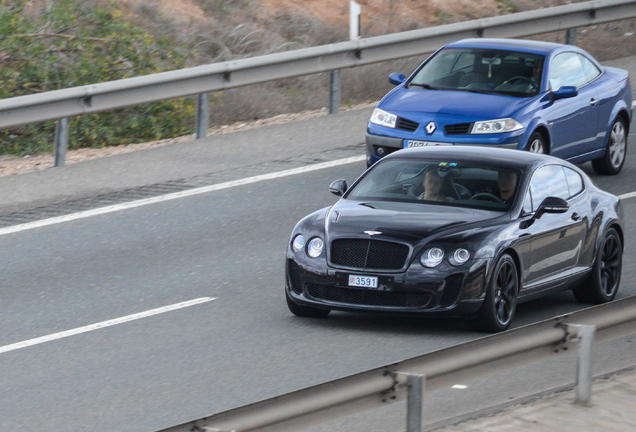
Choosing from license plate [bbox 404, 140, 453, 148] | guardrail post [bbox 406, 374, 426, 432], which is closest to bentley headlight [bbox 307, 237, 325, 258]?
guardrail post [bbox 406, 374, 426, 432]

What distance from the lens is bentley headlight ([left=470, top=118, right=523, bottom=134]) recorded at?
14383 millimetres

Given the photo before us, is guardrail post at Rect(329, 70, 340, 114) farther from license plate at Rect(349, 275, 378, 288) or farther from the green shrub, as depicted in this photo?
license plate at Rect(349, 275, 378, 288)

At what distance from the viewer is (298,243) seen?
10031mm

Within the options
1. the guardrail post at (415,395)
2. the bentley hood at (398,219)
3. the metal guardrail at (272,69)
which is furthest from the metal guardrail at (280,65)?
the guardrail post at (415,395)

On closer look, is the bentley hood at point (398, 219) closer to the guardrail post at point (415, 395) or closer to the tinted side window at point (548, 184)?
the tinted side window at point (548, 184)

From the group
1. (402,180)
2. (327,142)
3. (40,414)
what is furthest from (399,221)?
(327,142)

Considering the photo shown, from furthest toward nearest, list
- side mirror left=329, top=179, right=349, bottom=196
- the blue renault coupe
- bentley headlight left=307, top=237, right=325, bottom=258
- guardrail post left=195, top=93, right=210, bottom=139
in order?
guardrail post left=195, top=93, right=210, bottom=139, the blue renault coupe, side mirror left=329, top=179, right=349, bottom=196, bentley headlight left=307, top=237, right=325, bottom=258

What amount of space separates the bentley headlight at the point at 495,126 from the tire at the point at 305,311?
4.73 metres

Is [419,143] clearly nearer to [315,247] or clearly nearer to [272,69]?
[272,69]

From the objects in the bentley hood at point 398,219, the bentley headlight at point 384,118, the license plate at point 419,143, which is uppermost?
the bentley hood at point 398,219

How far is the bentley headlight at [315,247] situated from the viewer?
9.85 metres

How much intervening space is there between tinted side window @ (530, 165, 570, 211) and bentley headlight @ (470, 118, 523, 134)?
3.36m

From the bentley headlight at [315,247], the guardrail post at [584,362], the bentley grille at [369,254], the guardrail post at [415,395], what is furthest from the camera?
the bentley headlight at [315,247]

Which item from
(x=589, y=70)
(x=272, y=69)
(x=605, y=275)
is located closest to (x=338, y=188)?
(x=605, y=275)
